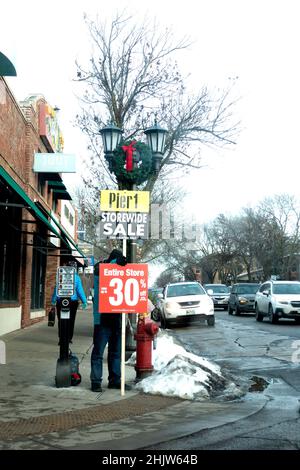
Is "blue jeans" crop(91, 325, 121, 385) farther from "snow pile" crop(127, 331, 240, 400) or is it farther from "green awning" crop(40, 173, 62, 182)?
"green awning" crop(40, 173, 62, 182)

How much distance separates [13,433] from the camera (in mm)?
5402

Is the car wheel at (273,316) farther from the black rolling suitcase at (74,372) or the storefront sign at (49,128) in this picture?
the black rolling suitcase at (74,372)

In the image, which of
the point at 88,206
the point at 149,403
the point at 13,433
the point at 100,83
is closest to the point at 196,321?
the point at 88,206

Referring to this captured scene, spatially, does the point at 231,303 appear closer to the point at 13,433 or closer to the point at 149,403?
the point at 149,403

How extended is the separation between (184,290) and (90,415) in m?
14.6

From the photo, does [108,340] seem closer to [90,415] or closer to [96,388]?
[96,388]

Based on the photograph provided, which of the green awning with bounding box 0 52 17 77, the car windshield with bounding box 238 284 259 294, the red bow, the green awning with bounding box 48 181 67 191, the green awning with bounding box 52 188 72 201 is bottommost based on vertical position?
the car windshield with bounding box 238 284 259 294

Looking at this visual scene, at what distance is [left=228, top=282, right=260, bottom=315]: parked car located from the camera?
26.8m

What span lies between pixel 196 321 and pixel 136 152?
11474mm

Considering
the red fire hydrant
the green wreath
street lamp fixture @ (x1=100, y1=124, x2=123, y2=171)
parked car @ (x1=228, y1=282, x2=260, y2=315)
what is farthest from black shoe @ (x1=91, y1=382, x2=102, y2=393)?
parked car @ (x1=228, y1=282, x2=260, y2=315)

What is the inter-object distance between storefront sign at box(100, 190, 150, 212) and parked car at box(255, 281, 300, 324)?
1313 cm

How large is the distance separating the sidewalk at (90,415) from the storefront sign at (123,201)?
2.53m

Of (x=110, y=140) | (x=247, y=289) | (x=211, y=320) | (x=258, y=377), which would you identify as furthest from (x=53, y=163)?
(x=247, y=289)

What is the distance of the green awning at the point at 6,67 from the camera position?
1267 cm
